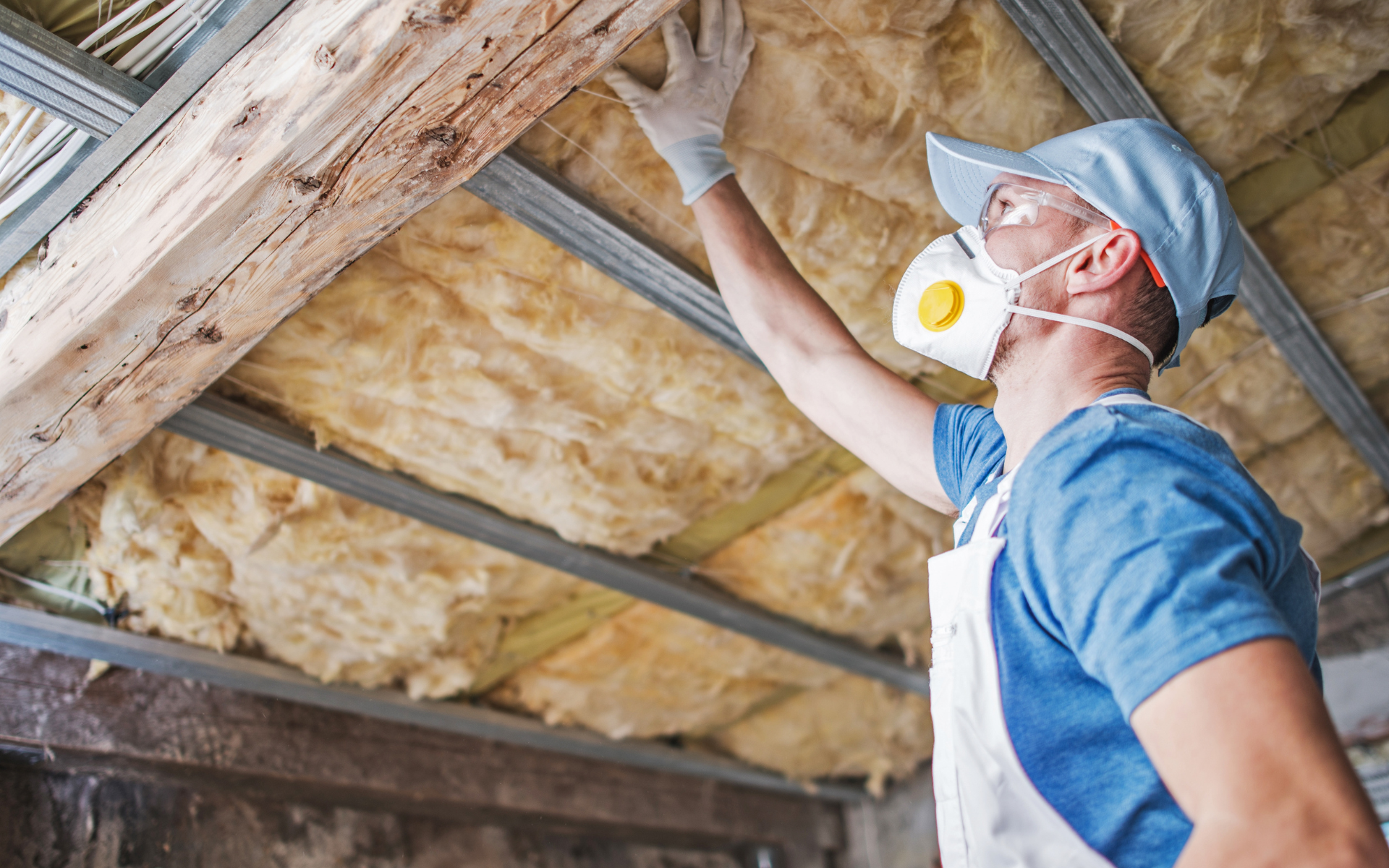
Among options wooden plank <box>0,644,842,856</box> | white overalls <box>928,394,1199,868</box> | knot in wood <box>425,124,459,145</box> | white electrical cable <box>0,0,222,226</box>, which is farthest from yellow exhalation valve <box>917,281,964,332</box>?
wooden plank <box>0,644,842,856</box>

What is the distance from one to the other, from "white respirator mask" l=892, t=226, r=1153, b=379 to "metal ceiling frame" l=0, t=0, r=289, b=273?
92cm

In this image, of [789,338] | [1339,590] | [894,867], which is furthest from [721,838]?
[789,338]

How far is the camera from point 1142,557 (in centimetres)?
76

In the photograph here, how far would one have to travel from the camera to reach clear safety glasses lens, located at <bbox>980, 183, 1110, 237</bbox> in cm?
116

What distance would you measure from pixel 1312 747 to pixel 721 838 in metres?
3.52

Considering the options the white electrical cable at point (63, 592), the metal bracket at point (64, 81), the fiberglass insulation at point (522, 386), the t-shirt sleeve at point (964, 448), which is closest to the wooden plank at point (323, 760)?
the white electrical cable at point (63, 592)

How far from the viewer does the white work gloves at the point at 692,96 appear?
1.47 meters

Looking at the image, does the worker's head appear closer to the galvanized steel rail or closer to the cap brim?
the cap brim

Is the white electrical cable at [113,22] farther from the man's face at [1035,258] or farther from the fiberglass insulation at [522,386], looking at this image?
the man's face at [1035,258]

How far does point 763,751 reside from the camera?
151 inches

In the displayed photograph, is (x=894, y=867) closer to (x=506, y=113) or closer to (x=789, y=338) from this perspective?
(x=789, y=338)

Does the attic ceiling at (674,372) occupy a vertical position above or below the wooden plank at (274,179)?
above

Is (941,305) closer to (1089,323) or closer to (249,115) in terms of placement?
(1089,323)

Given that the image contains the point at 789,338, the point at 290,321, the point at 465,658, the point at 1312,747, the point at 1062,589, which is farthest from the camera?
the point at 465,658
